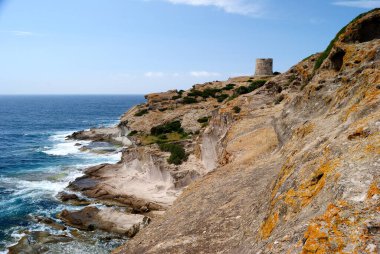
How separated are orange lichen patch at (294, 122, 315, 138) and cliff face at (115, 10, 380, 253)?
6cm

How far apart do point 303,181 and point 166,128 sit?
53095 mm

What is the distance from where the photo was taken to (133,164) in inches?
1841

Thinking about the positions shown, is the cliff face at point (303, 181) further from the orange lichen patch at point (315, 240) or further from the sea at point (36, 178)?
the sea at point (36, 178)

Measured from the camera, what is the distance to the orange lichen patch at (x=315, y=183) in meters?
7.61

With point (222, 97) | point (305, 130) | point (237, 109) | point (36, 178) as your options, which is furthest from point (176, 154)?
point (222, 97)

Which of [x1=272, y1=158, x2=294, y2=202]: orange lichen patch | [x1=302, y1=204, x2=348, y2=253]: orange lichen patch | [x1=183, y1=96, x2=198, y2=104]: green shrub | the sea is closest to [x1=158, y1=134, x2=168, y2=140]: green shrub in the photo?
the sea

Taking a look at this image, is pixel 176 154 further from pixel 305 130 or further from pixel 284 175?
pixel 284 175

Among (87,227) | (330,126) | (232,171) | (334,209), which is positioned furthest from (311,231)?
(87,227)

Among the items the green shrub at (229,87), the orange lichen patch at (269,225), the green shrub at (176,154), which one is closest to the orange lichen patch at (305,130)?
the orange lichen patch at (269,225)

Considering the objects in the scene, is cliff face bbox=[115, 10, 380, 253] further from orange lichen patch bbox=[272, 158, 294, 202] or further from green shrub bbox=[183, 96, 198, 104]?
green shrub bbox=[183, 96, 198, 104]

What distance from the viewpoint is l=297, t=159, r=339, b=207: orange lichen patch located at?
7.61 meters

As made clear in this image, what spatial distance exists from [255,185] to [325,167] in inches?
227

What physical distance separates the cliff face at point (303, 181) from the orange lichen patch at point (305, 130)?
2.3 inches

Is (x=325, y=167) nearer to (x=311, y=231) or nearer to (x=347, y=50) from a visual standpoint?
(x=311, y=231)
